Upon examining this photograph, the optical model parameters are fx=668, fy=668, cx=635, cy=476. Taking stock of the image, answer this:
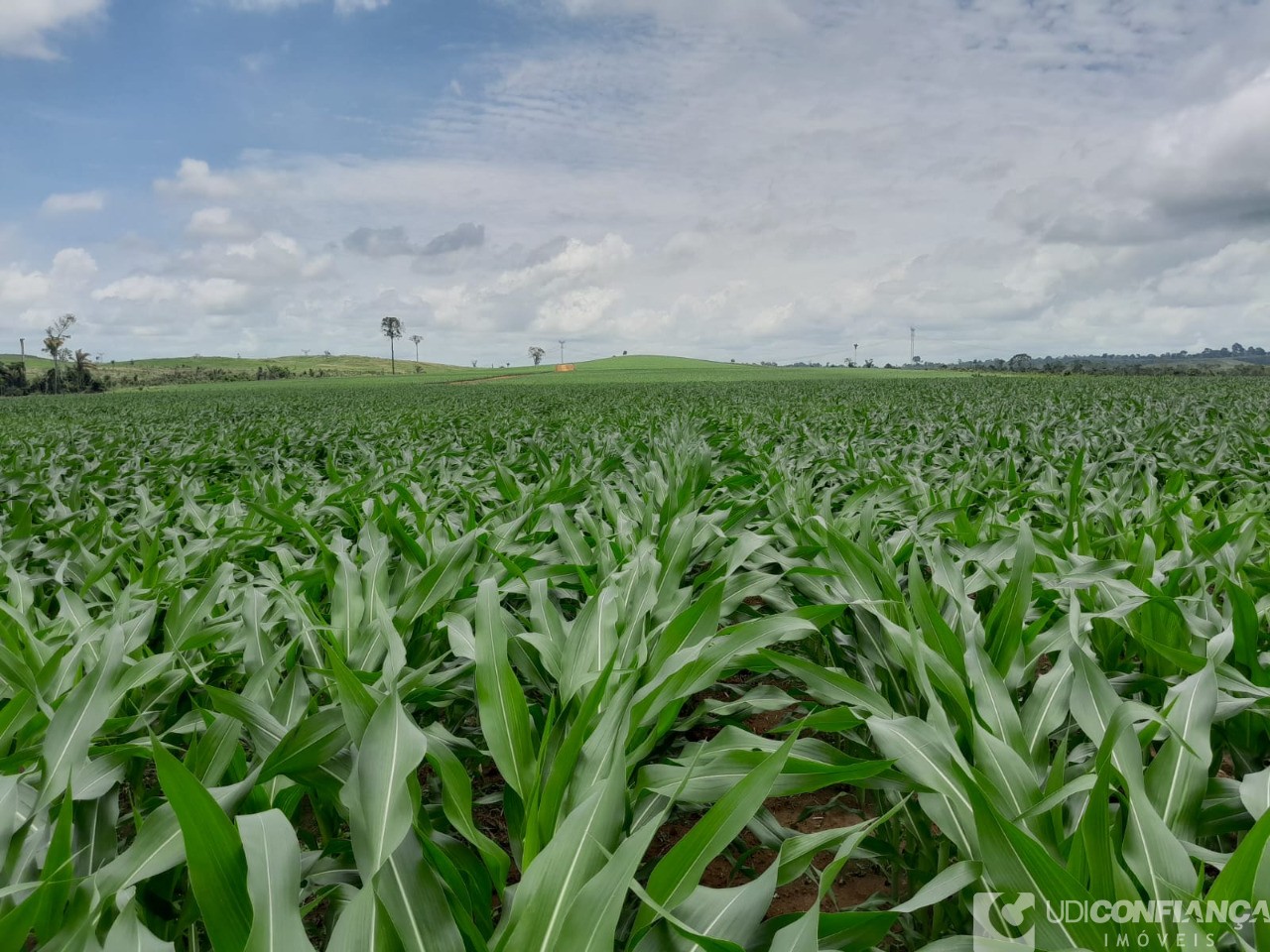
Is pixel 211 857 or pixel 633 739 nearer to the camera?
pixel 211 857

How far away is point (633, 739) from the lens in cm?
140

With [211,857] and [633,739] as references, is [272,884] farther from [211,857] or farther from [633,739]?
[633,739]

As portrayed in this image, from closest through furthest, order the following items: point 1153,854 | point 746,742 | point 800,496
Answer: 1. point 1153,854
2. point 746,742
3. point 800,496

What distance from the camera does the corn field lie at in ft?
2.97

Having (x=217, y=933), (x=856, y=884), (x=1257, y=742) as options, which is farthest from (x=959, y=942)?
(x=1257, y=742)

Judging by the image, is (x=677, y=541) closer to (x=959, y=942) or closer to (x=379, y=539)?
(x=379, y=539)

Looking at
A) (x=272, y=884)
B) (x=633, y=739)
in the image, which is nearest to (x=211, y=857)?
(x=272, y=884)

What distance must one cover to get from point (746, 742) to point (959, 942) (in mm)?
473

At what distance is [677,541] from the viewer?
2.52m

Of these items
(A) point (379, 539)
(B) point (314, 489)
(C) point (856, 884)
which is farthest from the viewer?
(B) point (314, 489)

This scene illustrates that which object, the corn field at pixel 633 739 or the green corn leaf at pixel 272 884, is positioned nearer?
the green corn leaf at pixel 272 884

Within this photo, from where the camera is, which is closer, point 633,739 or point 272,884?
point 272,884

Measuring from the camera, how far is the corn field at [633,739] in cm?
91

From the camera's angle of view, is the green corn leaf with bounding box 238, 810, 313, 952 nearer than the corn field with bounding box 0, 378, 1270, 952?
Yes
